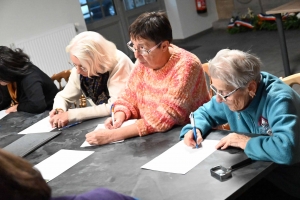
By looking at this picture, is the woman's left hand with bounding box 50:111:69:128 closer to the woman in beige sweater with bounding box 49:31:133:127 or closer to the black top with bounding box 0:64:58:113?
the woman in beige sweater with bounding box 49:31:133:127

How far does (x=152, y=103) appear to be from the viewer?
96.3 inches

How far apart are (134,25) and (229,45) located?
493 centimetres

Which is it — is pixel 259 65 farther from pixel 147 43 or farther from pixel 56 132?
pixel 56 132

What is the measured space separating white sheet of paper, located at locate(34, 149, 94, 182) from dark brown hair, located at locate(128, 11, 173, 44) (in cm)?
65

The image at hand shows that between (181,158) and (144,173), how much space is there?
17cm

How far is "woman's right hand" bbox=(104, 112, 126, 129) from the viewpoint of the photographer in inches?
97.7

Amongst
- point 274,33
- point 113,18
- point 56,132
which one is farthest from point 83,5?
point 56,132

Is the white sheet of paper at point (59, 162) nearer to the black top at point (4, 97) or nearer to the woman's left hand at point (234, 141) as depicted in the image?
the woman's left hand at point (234, 141)

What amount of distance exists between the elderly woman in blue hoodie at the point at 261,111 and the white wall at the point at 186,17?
6.20m

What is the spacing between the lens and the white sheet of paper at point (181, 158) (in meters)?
1.81

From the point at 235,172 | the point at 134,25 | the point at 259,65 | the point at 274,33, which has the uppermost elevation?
the point at 134,25

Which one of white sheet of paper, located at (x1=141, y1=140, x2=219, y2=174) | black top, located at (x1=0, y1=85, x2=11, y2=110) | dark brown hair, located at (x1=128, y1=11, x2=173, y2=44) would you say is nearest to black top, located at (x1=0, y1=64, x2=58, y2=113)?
black top, located at (x1=0, y1=85, x2=11, y2=110)

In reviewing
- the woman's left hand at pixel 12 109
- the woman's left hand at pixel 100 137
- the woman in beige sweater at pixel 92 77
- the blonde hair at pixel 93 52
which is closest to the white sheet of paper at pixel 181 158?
the woman's left hand at pixel 100 137

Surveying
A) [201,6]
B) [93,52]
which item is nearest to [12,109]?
[93,52]
